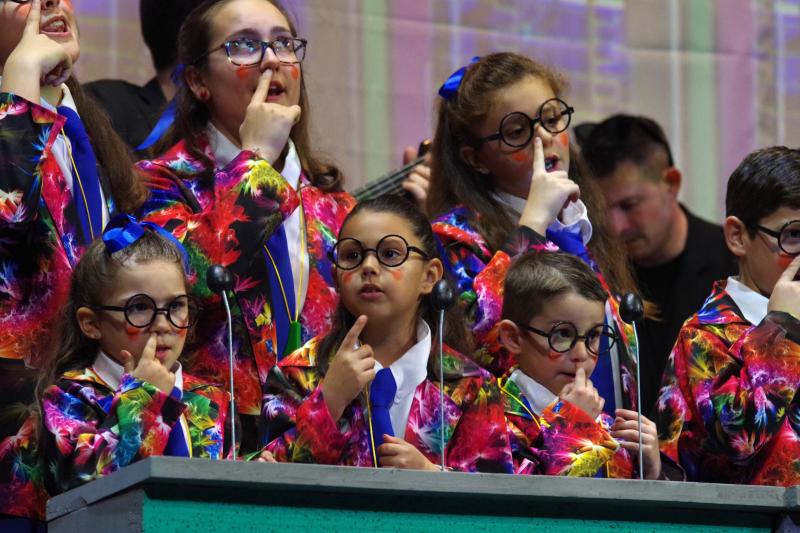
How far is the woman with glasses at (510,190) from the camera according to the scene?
13.0 feet

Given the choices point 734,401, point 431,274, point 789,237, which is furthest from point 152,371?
point 789,237

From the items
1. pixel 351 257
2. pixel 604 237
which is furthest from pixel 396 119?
pixel 351 257

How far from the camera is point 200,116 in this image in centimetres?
404

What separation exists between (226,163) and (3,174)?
2.38 ft

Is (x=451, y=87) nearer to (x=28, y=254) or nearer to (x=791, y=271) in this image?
(x=791, y=271)

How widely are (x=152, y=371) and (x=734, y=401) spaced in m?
1.18

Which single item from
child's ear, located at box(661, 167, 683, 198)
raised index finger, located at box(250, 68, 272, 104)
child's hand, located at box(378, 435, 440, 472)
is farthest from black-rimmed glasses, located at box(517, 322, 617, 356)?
child's ear, located at box(661, 167, 683, 198)

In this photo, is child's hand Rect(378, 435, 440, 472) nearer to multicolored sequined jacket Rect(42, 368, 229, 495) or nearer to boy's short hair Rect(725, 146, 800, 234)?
multicolored sequined jacket Rect(42, 368, 229, 495)

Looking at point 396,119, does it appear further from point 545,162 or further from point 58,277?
point 58,277

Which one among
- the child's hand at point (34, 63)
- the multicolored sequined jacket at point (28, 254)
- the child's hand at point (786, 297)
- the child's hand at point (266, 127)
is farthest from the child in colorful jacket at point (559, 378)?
the child's hand at point (34, 63)

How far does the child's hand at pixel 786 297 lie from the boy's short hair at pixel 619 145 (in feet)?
6.93

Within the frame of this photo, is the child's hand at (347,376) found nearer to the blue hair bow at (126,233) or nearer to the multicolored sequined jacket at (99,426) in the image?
the multicolored sequined jacket at (99,426)

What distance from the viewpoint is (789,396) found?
3.43 metres

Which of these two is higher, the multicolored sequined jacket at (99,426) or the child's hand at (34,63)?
the child's hand at (34,63)
